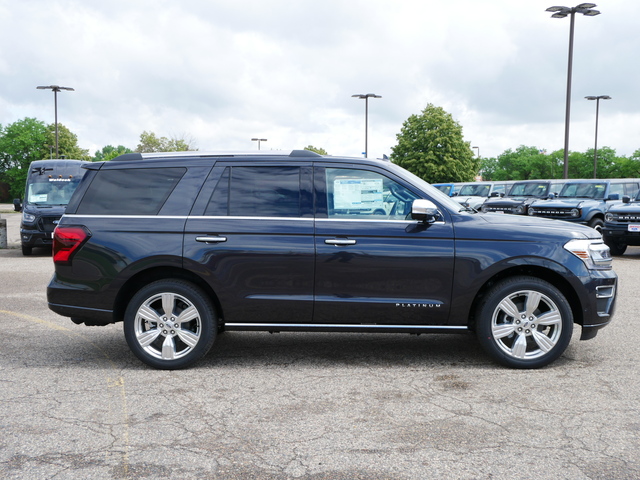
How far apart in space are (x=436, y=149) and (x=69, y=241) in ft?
200

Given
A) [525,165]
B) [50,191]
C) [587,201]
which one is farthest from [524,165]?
[50,191]

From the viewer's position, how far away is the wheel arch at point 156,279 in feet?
18.0

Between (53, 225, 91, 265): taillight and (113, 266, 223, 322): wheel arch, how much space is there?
51 cm

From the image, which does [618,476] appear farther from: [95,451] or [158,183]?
[158,183]

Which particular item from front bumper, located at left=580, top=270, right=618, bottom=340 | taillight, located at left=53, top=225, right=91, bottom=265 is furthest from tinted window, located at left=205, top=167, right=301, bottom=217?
front bumper, located at left=580, top=270, right=618, bottom=340

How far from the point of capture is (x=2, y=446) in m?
3.80

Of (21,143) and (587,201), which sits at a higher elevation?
(21,143)

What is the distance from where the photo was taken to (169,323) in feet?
17.7

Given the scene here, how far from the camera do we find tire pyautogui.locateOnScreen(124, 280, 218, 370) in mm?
Answer: 5359

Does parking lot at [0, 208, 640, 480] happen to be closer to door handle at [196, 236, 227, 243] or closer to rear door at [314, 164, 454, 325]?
rear door at [314, 164, 454, 325]

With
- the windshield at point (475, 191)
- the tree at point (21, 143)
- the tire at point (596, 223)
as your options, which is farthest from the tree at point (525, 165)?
the tire at point (596, 223)

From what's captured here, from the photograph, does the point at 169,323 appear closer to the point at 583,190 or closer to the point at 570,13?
the point at 583,190

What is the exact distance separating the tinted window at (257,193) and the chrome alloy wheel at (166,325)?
79 centimetres

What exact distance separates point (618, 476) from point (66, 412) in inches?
131
